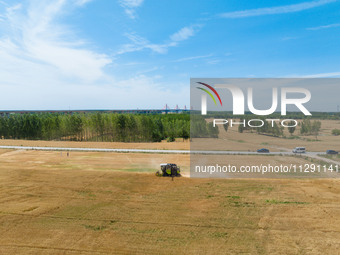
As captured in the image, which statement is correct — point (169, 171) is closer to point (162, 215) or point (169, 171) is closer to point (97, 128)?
point (162, 215)

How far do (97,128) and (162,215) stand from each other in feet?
194

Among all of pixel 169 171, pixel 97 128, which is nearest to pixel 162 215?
pixel 169 171

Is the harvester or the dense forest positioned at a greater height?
the dense forest

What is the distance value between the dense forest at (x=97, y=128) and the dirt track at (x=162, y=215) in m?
40.1

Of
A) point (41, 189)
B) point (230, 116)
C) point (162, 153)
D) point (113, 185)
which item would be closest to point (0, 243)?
point (41, 189)

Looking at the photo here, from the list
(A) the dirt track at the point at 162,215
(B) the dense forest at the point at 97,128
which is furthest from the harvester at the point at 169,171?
(B) the dense forest at the point at 97,128

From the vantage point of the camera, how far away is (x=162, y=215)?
18.0 metres

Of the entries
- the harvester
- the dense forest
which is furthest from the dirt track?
the dense forest

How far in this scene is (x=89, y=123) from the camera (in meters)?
72.2

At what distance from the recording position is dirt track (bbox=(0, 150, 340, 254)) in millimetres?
14234

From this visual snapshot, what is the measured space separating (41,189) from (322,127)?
4648cm

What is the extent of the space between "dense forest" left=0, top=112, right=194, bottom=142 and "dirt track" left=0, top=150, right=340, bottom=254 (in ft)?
131

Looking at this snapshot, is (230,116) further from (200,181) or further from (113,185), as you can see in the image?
(113,185)

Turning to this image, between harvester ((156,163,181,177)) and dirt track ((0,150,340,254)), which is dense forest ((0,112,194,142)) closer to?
harvester ((156,163,181,177))
